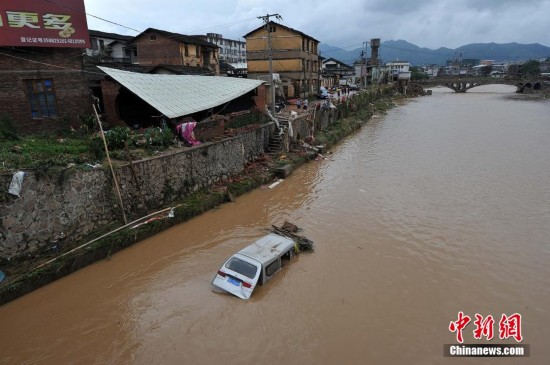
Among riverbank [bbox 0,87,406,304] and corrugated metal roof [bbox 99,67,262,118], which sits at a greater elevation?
corrugated metal roof [bbox 99,67,262,118]

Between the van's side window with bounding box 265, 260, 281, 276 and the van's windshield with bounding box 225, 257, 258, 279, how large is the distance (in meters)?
0.57

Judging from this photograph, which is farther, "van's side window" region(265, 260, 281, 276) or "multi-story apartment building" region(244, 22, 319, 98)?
"multi-story apartment building" region(244, 22, 319, 98)

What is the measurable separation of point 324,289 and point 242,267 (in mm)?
2864

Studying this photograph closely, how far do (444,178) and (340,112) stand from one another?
2123cm

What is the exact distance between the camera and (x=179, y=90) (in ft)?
68.8

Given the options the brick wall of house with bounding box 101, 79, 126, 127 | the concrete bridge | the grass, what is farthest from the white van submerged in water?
the concrete bridge

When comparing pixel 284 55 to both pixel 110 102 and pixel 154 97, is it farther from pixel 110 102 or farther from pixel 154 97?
pixel 154 97

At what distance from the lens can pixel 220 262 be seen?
512 inches

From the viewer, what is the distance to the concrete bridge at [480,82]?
90625 mm

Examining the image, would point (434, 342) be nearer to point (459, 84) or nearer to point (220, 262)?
point (220, 262)

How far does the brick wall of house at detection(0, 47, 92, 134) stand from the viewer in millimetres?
16031

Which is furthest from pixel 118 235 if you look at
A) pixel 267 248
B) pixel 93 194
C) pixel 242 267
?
pixel 267 248

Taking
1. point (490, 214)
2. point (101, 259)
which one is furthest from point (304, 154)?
point (101, 259)

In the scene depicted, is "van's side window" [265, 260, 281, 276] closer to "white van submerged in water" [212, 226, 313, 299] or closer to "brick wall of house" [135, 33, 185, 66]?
"white van submerged in water" [212, 226, 313, 299]
